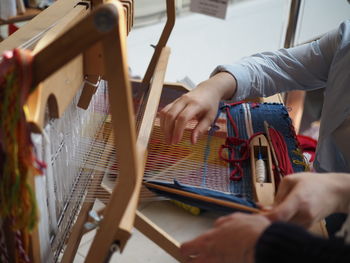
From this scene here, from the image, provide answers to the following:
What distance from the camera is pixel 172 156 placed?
97 cm

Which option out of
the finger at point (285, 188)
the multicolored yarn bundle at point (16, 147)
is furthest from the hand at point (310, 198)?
the multicolored yarn bundle at point (16, 147)

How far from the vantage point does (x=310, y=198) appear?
1.97ft

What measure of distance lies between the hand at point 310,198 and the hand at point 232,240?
0.06 meters

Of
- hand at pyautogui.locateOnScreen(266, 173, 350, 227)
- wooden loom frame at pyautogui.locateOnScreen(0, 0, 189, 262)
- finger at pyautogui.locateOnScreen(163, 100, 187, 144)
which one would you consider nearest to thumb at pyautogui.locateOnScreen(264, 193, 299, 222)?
hand at pyautogui.locateOnScreen(266, 173, 350, 227)

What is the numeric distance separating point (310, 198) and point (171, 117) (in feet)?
1.13

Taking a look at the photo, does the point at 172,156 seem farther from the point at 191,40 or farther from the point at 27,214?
the point at 191,40

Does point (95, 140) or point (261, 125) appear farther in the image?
point (261, 125)

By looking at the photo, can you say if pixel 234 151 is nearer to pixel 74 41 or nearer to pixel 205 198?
pixel 205 198

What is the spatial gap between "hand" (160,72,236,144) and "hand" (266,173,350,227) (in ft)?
0.88

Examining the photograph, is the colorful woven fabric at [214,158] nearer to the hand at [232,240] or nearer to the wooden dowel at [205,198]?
the wooden dowel at [205,198]

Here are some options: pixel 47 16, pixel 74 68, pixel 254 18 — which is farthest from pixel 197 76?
pixel 74 68

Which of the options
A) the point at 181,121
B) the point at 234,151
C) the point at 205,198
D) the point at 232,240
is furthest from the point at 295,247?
the point at 234,151

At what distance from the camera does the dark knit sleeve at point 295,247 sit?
45 cm

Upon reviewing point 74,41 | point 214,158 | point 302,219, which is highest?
point 74,41
